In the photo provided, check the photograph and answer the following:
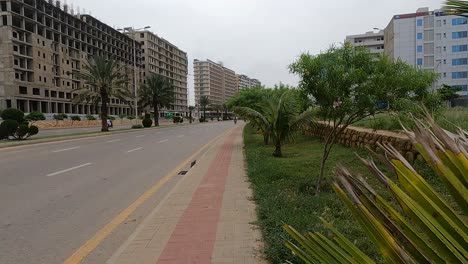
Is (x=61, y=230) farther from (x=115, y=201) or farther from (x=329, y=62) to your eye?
(x=329, y=62)

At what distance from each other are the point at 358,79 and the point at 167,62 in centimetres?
14364

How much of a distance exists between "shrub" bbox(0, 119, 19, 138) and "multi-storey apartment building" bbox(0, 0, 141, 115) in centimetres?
3758

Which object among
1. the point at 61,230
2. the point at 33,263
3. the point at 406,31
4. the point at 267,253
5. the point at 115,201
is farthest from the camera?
the point at 406,31

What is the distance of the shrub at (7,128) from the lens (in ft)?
84.4

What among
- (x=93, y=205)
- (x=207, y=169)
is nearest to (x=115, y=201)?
(x=93, y=205)

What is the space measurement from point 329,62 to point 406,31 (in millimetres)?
88955

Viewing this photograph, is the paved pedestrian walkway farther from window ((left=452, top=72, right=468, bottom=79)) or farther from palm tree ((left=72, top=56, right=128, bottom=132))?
window ((left=452, top=72, right=468, bottom=79))

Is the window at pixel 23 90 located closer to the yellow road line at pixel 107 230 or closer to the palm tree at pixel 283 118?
the palm tree at pixel 283 118

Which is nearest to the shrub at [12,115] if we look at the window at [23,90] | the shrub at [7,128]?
the shrub at [7,128]

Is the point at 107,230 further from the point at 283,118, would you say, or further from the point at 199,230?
the point at 283,118

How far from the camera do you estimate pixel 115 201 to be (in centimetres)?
801

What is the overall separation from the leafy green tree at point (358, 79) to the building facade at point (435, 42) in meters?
78.4

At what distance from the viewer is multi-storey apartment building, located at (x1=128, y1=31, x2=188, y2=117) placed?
130m

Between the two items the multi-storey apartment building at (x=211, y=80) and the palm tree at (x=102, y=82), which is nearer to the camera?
the palm tree at (x=102, y=82)
